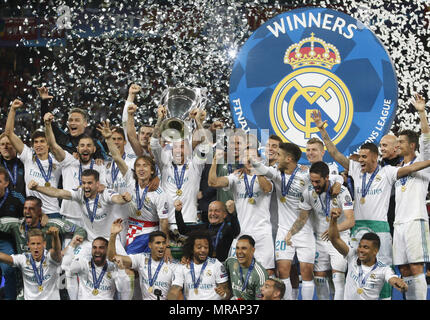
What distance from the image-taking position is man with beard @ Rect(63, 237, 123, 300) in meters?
5.43

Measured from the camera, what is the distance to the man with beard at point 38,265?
5.46 meters

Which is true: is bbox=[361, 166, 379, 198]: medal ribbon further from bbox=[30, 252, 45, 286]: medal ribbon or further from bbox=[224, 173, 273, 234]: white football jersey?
bbox=[30, 252, 45, 286]: medal ribbon

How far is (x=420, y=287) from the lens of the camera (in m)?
5.47

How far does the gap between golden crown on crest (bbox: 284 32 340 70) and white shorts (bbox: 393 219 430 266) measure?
1.51 meters

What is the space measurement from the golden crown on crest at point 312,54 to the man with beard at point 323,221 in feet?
4.01

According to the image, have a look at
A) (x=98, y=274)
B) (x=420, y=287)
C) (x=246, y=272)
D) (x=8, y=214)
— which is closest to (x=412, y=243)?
(x=420, y=287)

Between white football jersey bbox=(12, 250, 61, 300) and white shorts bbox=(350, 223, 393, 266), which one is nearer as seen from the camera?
white football jersey bbox=(12, 250, 61, 300)

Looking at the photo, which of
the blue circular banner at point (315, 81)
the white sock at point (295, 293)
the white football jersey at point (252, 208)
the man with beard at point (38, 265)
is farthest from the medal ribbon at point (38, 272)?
the blue circular banner at point (315, 81)

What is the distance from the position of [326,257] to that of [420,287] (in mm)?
706

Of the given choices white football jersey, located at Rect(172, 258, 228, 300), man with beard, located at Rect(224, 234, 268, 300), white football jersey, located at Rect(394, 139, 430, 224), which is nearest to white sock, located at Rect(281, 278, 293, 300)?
man with beard, located at Rect(224, 234, 268, 300)

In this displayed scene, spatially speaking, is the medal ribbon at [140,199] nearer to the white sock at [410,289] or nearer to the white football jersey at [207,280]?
the white football jersey at [207,280]

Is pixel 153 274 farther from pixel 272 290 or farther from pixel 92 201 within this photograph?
pixel 272 290

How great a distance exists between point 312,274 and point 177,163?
51.8 inches

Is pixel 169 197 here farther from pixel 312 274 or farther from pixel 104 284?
pixel 312 274
